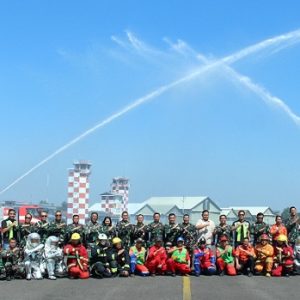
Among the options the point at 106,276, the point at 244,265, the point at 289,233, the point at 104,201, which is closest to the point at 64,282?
the point at 106,276

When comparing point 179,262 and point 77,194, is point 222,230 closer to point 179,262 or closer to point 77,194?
point 179,262

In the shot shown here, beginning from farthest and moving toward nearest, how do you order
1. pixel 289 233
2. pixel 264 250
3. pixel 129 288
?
pixel 289 233 → pixel 264 250 → pixel 129 288

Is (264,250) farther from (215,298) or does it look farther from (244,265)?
(215,298)

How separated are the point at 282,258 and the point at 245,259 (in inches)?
41.6

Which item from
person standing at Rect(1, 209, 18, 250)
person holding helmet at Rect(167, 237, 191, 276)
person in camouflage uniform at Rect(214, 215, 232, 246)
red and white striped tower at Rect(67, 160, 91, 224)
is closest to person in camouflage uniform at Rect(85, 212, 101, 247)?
person standing at Rect(1, 209, 18, 250)

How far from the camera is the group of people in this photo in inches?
577

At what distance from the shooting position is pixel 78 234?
15.3 m

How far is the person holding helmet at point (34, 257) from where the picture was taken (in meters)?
14.3

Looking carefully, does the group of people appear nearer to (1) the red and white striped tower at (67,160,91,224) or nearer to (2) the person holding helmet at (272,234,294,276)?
(2) the person holding helmet at (272,234,294,276)

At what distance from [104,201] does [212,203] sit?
1118cm

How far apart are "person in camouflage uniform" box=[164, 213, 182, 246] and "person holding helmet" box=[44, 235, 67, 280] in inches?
129

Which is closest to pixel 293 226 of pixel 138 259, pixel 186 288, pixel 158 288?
pixel 138 259

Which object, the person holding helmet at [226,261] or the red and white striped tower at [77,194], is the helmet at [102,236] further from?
the red and white striped tower at [77,194]

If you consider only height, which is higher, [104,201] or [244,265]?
[104,201]
